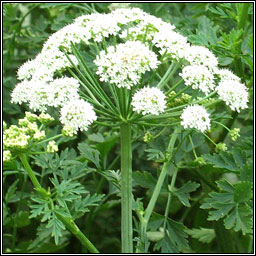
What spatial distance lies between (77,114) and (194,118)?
0.39 m

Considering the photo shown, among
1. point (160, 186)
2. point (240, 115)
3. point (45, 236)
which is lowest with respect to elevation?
point (45, 236)

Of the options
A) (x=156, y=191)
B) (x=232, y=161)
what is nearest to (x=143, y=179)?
(x=156, y=191)

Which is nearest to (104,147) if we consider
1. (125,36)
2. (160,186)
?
(160,186)

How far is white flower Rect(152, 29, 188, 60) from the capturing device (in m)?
1.83

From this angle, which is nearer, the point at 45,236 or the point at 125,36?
the point at 125,36

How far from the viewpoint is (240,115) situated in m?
2.88

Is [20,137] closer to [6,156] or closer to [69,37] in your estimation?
[6,156]

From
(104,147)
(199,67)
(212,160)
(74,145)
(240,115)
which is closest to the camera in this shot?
(199,67)

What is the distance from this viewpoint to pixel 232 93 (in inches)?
71.1

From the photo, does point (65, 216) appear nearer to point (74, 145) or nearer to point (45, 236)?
point (45, 236)

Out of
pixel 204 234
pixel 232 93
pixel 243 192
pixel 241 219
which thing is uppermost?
pixel 232 93

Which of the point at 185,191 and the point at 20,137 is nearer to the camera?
the point at 20,137

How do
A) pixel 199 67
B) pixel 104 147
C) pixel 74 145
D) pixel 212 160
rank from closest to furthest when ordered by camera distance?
pixel 199 67 < pixel 212 160 < pixel 104 147 < pixel 74 145

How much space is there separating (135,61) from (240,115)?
1353mm
